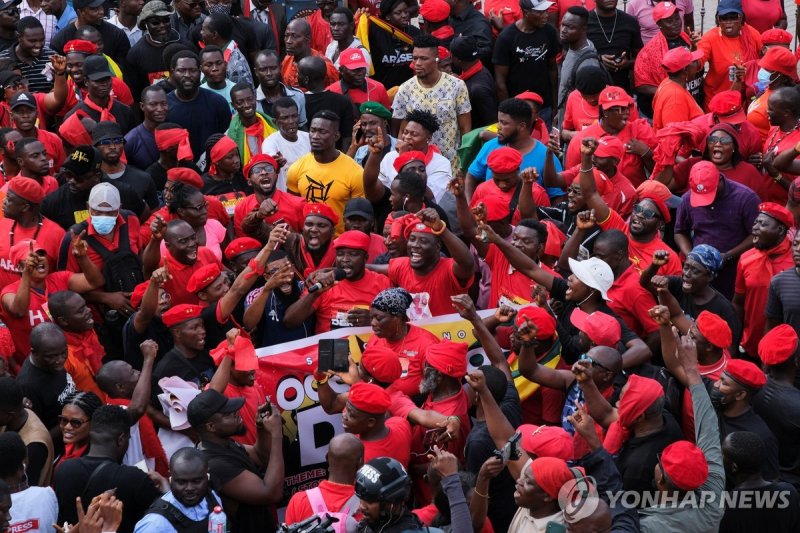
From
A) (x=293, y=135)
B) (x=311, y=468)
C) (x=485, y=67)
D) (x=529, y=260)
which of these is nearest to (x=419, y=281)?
(x=529, y=260)

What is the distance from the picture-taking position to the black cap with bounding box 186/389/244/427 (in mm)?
8125

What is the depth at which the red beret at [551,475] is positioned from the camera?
7238 millimetres

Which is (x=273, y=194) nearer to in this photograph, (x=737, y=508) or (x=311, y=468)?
(x=311, y=468)

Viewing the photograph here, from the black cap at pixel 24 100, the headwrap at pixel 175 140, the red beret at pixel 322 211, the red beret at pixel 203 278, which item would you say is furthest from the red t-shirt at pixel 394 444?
the black cap at pixel 24 100

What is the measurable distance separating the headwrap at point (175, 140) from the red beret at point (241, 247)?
152cm

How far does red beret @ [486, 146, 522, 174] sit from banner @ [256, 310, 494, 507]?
1.47 m

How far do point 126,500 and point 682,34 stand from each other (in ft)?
28.8

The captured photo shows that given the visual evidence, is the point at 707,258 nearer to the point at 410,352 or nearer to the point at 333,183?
the point at 410,352

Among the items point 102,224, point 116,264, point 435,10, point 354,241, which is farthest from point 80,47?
point 354,241

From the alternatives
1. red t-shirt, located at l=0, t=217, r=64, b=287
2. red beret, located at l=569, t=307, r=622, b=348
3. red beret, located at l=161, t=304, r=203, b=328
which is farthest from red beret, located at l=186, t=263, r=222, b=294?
red beret, located at l=569, t=307, r=622, b=348

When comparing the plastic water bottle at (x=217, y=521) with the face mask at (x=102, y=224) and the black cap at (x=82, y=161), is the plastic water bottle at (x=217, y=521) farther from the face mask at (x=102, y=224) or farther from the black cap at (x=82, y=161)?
the black cap at (x=82, y=161)

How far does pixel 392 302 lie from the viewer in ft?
30.5

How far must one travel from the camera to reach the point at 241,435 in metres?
8.61

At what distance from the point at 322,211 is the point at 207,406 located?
9.30 feet
